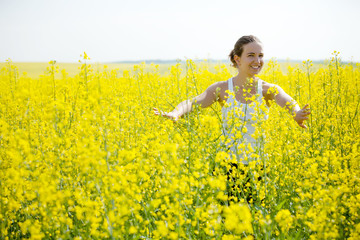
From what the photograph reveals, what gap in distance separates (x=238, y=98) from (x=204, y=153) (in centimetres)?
111

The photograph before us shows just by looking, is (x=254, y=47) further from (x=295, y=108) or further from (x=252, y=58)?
(x=295, y=108)

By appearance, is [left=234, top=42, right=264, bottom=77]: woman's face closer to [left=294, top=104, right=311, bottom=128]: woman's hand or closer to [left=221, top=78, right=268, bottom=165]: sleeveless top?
[left=221, top=78, right=268, bottom=165]: sleeveless top

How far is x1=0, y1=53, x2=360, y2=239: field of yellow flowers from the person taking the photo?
1.57 metres

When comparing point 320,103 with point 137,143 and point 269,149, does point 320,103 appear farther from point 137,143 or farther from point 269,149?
point 137,143

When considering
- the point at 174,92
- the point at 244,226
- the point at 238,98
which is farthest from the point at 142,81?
the point at 244,226

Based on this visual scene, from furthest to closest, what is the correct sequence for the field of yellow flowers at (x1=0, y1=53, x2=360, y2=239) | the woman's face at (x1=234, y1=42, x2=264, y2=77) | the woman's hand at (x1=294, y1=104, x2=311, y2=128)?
the woman's face at (x1=234, y1=42, x2=264, y2=77), the woman's hand at (x1=294, y1=104, x2=311, y2=128), the field of yellow flowers at (x1=0, y1=53, x2=360, y2=239)

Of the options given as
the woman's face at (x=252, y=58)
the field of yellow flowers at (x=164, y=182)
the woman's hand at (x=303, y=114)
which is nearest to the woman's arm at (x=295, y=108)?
the woman's hand at (x=303, y=114)

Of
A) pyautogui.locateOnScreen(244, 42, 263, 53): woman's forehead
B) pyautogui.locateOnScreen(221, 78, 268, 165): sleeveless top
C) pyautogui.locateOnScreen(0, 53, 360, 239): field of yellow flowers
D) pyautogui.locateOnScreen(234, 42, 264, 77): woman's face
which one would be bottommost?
pyautogui.locateOnScreen(0, 53, 360, 239): field of yellow flowers

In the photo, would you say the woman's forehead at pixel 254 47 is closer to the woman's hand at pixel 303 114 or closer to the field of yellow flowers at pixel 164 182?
the field of yellow flowers at pixel 164 182

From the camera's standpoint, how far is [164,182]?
1.79 m

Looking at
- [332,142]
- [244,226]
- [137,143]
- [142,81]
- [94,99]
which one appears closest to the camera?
[244,226]

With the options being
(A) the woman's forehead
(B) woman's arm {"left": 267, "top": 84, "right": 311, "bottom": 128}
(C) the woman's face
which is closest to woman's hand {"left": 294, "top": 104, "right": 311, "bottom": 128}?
(B) woman's arm {"left": 267, "top": 84, "right": 311, "bottom": 128}

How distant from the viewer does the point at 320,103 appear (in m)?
4.12

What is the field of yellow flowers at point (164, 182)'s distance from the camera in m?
1.57
